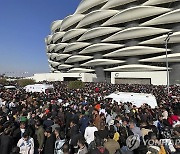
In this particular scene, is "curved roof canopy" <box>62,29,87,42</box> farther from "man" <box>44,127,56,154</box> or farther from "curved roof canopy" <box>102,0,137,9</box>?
"man" <box>44,127,56,154</box>

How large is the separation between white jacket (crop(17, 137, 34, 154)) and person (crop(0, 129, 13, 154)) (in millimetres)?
318

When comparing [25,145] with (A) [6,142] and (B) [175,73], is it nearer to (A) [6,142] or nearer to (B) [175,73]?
(A) [6,142]

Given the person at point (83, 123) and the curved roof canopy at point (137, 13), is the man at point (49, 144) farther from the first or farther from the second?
the curved roof canopy at point (137, 13)

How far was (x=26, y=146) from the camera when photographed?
560 centimetres

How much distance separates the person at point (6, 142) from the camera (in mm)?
5566

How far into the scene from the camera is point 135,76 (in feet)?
156

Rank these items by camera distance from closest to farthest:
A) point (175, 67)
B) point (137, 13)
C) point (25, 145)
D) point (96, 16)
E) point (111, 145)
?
point (111, 145) → point (25, 145) → point (175, 67) → point (137, 13) → point (96, 16)

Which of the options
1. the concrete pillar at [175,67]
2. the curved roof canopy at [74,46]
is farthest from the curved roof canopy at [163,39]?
the curved roof canopy at [74,46]

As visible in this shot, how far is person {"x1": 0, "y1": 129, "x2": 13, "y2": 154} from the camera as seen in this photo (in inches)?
219

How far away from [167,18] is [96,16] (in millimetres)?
18868

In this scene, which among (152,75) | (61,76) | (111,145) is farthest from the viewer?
(61,76)

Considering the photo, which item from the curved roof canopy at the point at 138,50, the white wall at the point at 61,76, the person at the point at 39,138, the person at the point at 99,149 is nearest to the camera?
the person at the point at 99,149

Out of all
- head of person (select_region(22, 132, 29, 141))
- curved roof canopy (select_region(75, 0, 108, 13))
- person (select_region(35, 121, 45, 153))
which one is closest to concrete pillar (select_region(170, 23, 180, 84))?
curved roof canopy (select_region(75, 0, 108, 13))

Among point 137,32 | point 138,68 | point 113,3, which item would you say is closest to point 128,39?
point 137,32
